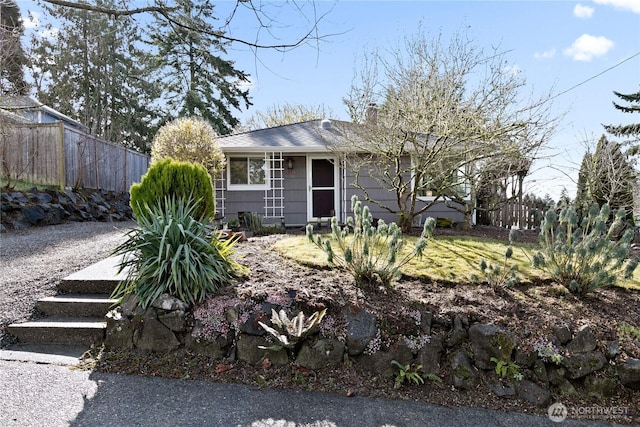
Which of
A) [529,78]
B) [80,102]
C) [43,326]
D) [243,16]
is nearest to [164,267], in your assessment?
[43,326]

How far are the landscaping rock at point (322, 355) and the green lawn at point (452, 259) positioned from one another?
1.33m

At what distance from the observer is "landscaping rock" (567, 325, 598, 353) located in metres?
3.11

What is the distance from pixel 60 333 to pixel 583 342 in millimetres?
5021

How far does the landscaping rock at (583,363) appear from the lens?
3055 millimetres

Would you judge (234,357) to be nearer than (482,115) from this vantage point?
Yes

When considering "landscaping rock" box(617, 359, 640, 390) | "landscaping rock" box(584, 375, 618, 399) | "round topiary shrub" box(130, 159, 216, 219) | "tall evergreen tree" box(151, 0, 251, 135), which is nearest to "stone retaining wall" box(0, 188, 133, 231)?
"round topiary shrub" box(130, 159, 216, 219)

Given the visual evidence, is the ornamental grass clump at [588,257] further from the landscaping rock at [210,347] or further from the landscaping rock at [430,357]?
the landscaping rock at [210,347]

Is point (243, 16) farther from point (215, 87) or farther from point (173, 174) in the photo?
point (215, 87)

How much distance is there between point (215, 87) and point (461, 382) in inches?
897

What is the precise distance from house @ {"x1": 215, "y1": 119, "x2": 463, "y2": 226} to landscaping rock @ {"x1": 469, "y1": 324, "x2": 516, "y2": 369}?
699cm

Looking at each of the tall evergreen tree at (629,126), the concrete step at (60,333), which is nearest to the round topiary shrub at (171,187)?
the concrete step at (60,333)

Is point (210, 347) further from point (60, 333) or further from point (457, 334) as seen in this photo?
point (457, 334)

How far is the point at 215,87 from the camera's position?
22.4 metres

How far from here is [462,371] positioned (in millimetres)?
3113
